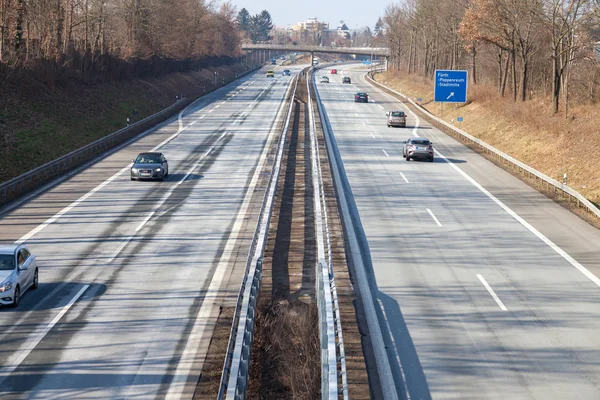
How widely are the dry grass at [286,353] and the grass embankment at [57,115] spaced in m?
23.0

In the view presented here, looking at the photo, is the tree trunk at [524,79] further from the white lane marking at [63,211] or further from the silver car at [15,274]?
the silver car at [15,274]

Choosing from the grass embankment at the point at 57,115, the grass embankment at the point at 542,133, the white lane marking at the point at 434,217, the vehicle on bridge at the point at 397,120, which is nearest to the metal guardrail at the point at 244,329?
the white lane marking at the point at 434,217

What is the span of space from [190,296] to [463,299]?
6.80 meters

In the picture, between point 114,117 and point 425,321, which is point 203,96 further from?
point 425,321

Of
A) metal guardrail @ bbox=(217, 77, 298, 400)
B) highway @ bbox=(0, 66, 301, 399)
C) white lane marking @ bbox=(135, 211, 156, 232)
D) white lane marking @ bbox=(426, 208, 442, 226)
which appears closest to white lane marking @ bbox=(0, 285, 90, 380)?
highway @ bbox=(0, 66, 301, 399)

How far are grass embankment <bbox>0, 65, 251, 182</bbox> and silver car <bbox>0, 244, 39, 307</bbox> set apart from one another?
17628mm

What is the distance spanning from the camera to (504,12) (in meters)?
57.5

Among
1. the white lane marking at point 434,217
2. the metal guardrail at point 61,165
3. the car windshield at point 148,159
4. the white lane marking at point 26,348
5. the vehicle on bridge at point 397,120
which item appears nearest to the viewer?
the white lane marking at point 26,348

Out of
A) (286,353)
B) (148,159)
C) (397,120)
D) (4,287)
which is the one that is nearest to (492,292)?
(286,353)

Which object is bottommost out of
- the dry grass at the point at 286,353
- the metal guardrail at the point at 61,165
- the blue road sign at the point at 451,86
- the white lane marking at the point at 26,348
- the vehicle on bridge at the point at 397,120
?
the white lane marking at the point at 26,348

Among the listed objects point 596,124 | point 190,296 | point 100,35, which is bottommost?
point 190,296

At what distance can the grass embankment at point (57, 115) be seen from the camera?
1671 inches

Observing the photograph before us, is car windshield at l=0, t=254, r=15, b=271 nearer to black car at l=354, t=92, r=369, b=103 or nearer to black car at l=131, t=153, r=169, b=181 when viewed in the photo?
black car at l=131, t=153, r=169, b=181

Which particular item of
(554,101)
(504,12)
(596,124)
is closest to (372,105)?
(504,12)
